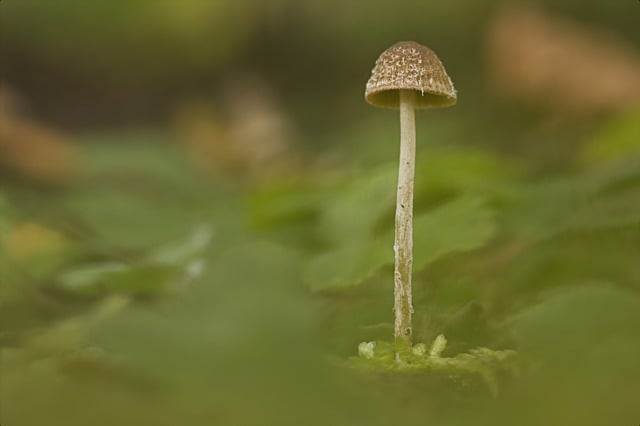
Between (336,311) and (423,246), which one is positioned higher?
(423,246)

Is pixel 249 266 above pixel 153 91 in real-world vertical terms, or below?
below

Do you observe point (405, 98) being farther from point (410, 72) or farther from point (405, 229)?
point (405, 229)

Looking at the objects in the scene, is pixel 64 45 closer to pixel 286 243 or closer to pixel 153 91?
pixel 153 91

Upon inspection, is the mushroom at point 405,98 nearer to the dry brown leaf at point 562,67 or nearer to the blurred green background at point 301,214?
the blurred green background at point 301,214

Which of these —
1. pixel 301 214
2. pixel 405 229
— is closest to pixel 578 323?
pixel 405 229

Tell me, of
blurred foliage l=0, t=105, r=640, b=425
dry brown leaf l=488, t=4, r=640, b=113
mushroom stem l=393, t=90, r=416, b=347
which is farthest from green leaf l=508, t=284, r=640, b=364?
dry brown leaf l=488, t=4, r=640, b=113

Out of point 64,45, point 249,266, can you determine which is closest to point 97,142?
point 64,45

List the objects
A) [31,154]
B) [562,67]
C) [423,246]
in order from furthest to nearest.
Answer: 1. [562,67]
2. [31,154]
3. [423,246]

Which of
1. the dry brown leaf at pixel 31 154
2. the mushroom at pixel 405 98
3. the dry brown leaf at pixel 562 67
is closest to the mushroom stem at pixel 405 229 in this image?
the mushroom at pixel 405 98
